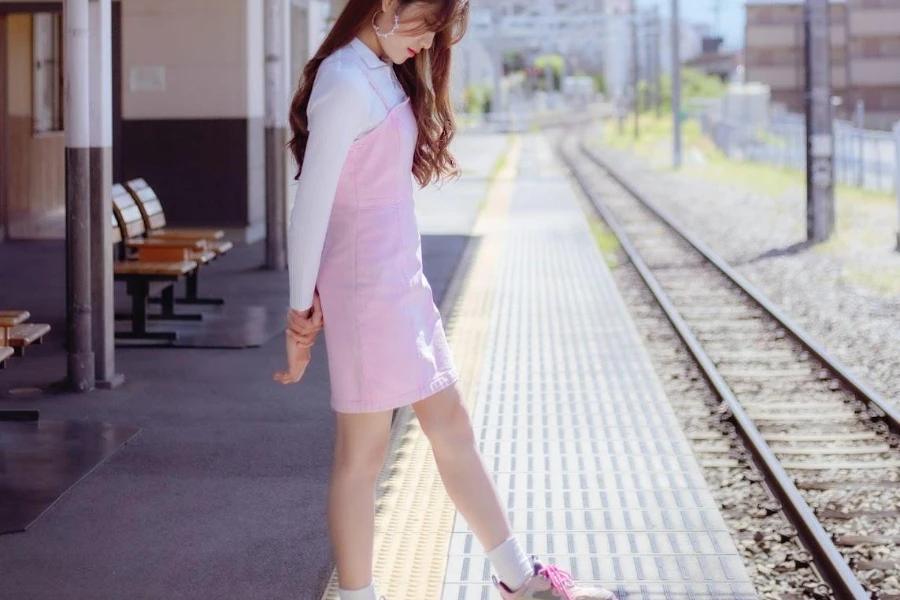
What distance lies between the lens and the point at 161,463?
5996 millimetres

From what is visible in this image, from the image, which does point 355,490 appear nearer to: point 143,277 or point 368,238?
point 368,238

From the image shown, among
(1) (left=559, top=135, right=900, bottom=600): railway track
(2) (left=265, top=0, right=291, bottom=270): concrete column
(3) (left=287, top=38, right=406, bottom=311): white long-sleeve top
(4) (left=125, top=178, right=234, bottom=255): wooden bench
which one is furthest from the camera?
(2) (left=265, top=0, right=291, bottom=270): concrete column

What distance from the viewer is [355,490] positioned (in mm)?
3590

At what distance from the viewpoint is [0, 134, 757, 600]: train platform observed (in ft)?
14.9

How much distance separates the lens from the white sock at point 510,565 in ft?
12.4

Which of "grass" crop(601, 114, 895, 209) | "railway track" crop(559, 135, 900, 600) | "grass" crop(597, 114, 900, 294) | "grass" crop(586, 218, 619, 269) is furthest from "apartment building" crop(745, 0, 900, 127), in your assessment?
"railway track" crop(559, 135, 900, 600)

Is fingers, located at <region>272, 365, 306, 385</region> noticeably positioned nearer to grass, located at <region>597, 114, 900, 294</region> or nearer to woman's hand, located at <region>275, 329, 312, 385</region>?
woman's hand, located at <region>275, 329, 312, 385</region>

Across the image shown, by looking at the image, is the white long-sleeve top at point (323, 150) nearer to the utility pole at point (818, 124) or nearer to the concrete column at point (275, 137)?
the concrete column at point (275, 137)

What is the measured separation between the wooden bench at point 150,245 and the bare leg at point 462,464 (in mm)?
6272

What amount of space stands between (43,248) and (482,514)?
11.6 metres

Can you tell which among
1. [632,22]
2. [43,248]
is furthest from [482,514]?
[632,22]

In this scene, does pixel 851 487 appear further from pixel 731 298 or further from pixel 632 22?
pixel 632 22

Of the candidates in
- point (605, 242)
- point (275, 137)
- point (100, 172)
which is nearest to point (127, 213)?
point (100, 172)

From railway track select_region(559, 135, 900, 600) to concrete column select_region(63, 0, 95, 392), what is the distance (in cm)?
311
